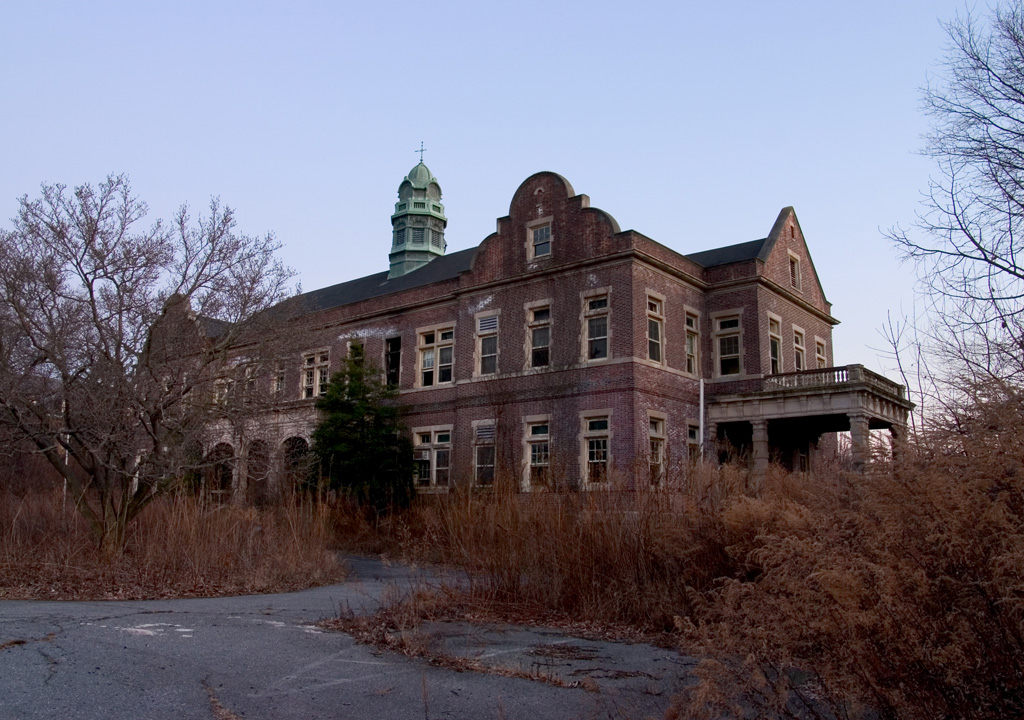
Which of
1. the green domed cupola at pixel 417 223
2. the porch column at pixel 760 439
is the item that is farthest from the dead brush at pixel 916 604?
the green domed cupola at pixel 417 223

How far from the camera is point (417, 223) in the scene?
41.3 metres

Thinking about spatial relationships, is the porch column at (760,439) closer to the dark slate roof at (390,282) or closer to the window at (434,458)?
the window at (434,458)

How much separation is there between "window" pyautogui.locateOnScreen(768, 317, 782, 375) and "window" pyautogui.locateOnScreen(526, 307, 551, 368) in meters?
6.99

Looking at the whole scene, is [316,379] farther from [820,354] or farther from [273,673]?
[273,673]

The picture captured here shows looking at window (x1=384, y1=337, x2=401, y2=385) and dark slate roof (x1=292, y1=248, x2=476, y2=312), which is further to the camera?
dark slate roof (x1=292, y1=248, x2=476, y2=312)

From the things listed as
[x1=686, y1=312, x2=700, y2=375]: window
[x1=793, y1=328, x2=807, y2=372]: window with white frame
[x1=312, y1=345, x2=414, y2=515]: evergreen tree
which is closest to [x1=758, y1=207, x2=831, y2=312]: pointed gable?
[x1=793, y1=328, x2=807, y2=372]: window with white frame

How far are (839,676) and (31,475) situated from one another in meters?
22.3

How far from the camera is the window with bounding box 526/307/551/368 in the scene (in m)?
25.1

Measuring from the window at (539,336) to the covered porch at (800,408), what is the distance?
17.1 feet

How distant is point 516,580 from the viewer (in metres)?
9.98

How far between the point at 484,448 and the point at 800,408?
9.37m

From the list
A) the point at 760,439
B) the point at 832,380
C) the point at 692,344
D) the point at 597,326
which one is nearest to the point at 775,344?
the point at 692,344

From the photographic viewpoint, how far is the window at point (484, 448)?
→ 25.5 metres

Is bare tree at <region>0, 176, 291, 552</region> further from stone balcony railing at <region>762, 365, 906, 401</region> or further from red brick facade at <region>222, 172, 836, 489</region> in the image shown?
stone balcony railing at <region>762, 365, 906, 401</region>
